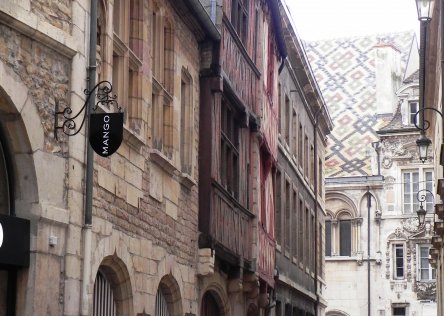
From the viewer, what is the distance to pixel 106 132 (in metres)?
10.3

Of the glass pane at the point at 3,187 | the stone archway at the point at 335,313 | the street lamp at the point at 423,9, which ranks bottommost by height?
the glass pane at the point at 3,187

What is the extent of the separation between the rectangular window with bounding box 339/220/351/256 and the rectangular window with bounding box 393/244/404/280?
2.07 metres

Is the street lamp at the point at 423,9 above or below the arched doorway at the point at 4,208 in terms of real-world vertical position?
above

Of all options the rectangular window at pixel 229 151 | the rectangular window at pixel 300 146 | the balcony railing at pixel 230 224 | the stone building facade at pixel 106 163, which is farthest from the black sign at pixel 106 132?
the rectangular window at pixel 300 146

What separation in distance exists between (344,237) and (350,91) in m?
7.64

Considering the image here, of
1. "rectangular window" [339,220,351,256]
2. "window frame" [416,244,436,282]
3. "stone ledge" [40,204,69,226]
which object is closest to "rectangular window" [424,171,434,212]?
"window frame" [416,244,436,282]

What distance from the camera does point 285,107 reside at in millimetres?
27500

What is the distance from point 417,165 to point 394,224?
8.34 feet

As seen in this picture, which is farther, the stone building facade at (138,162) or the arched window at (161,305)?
the arched window at (161,305)

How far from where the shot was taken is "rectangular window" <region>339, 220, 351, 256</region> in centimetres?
4628

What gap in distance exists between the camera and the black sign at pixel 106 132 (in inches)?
402

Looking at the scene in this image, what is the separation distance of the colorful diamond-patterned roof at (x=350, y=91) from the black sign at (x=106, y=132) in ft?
122

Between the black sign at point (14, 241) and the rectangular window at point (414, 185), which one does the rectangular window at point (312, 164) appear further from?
the black sign at point (14, 241)

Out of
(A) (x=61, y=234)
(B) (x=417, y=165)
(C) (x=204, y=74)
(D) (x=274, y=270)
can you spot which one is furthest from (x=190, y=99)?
(B) (x=417, y=165)
